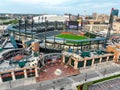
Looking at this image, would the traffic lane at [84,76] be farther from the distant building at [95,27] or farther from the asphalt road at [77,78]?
the distant building at [95,27]

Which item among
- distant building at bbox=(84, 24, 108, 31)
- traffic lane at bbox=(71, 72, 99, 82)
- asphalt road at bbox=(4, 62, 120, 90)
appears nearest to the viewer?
asphalt road at bbox=(4, 62, 120, 90)

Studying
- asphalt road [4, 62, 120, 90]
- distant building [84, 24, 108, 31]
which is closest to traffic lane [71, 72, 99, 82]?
asphalt road [4, 62, 120, 90]

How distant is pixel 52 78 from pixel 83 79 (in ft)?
46.9

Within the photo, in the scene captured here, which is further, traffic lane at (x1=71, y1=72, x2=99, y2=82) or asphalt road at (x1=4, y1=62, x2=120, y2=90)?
traffic lane at (x1=71, y1=72, x2=99, y2=82)

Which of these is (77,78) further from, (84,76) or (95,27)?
(95,27)

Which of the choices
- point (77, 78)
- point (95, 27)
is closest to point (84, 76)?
point (77, 78)

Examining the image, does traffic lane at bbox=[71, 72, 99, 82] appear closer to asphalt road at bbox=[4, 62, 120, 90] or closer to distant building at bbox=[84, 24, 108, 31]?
asphalt road at bbox=[4, 62, 120, 90]

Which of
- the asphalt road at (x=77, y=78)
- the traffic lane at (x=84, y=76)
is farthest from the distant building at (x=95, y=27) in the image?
the traffic lane at (x=84, y=76)

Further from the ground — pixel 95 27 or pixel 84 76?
pixel 95 27

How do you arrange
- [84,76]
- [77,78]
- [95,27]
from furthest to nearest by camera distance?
[95,27]
[84,76]
[77,78]

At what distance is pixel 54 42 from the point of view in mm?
89500

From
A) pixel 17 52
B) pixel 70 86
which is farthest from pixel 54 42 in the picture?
pixel 70 86

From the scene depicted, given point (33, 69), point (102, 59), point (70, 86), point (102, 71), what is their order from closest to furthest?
point (70, 86) < point (33, 69) < point (102, 71) < point (102, 59)

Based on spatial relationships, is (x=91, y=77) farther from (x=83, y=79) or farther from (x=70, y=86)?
(x=70, y=86)
